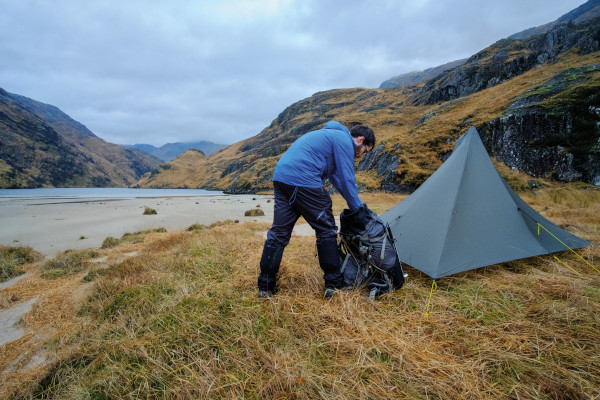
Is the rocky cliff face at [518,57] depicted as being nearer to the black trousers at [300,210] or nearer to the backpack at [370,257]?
the backpack at [370,257]

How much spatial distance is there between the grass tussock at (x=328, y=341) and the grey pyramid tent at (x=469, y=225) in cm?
36

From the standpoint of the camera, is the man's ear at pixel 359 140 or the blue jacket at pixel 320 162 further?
the man's ear at pixel 359 140

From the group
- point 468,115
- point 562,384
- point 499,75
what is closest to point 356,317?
point 562,384

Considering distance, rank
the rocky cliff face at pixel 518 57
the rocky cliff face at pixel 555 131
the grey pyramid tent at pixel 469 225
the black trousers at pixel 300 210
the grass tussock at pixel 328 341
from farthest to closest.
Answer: the rocky cliff face at pixel 518 57
the rocky cliff face at pixel 555 131
the grey pyramid tent at pixel 469 225
the black trousers at pixel 300 210
the grass tussock at pixel 328 341

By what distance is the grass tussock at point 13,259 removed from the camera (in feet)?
15.6

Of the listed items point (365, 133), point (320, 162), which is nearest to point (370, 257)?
point (320, 162)

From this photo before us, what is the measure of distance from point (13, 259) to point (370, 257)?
7.89 meters

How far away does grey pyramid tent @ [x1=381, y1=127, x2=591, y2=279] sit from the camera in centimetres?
356

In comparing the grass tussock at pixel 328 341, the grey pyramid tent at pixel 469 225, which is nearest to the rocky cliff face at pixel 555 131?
the grey pyramid tent at pixel 469 225

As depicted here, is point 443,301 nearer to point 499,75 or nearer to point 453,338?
point 453,338

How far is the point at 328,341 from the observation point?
6.64 feet

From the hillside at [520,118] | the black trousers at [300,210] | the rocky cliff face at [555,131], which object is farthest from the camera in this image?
the hillside at [520,118]

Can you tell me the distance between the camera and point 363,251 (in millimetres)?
2934

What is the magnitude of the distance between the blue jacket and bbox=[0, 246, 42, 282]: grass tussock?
6.18 metres
